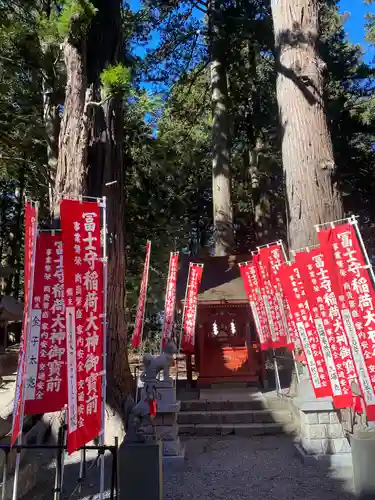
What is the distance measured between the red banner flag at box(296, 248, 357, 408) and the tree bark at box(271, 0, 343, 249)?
979 millimetres

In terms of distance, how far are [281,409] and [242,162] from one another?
492 inches

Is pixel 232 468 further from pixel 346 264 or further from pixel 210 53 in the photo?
pixel 210 53

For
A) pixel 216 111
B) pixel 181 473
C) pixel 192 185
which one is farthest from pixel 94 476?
pixel 192 185

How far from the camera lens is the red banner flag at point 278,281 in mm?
6918

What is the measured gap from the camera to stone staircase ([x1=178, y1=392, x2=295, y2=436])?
22.6 ft

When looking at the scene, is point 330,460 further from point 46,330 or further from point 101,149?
point 101,149

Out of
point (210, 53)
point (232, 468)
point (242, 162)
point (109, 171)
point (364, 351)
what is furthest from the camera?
point (242, 162)

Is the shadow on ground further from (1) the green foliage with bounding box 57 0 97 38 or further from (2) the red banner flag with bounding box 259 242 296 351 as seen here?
(1) the green foliage with bounding box 57 0 97 38

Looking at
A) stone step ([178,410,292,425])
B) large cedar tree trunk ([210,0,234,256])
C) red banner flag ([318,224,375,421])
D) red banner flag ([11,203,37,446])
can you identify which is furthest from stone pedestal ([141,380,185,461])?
large cedar tree trunk ([210,0,234,256])

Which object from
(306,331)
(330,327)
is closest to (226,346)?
(306,331)

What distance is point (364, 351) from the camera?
4145 millimetres

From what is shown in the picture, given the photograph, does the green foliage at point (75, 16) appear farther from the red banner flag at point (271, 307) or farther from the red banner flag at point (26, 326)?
the red banner flag at point (271, 307)

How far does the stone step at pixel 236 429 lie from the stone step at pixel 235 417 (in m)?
0.15

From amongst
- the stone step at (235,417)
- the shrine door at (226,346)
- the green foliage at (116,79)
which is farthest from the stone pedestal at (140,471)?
the shrine door at (226,346)
